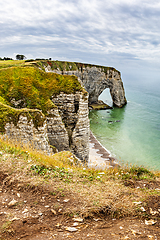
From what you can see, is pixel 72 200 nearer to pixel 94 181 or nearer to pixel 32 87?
pixel 94 181

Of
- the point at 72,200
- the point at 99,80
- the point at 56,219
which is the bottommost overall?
the point at 56,219

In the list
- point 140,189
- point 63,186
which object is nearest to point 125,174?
point 140,189

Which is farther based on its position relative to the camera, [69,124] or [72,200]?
[69,124]

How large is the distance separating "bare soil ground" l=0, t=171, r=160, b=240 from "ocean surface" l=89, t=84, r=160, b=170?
1578 cm

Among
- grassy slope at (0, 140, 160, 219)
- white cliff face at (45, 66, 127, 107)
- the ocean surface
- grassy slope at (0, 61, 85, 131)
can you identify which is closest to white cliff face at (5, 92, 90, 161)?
grassy slope at (0, 61, 85, 131)

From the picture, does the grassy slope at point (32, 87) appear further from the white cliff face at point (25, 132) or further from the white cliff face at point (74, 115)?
the white cliff face at point (25, 132)

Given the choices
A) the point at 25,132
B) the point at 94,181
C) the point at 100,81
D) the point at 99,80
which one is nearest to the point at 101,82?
the point at 100,81

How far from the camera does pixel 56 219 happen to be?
5.14 metres

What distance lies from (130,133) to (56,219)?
43852mm

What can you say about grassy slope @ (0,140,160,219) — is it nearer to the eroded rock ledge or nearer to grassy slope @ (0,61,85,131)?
grassy slope @ (0,61,85,131)

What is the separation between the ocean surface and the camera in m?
32.8

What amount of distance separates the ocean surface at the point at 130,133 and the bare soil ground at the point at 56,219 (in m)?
15.8

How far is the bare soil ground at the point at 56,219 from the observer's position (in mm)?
4523

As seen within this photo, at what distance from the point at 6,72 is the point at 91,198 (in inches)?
843
